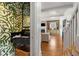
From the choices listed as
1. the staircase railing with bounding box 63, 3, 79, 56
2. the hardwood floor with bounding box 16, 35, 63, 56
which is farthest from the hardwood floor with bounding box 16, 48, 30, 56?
the staircase railing with bounding box 63, 3, 79, 56

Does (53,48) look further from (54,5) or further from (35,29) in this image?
(54,5)

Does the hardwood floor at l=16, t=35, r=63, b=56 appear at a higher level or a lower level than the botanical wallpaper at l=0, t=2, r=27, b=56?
lower

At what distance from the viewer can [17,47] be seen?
1.27m

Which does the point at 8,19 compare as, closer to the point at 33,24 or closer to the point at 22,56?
the point at 33,24

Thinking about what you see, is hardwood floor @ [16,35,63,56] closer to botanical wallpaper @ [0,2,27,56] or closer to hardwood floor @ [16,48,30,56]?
hardwood floor @ [16,48,30,56]

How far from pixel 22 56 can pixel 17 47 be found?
0.29 feet

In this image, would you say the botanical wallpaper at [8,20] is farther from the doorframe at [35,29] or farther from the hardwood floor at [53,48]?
the hardwood floor at [53,48]

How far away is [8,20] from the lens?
4.16ft

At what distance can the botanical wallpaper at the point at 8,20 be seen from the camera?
1266 mm

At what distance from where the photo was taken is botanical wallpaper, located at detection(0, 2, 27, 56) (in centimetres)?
127

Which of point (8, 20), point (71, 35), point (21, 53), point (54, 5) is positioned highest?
point (54, 5)

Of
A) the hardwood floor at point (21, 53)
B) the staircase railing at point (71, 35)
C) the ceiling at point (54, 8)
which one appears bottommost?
the hardwood floor at point (21, 53)

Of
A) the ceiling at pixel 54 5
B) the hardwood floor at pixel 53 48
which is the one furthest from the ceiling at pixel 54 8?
the hardwood floor at pixel 53 48

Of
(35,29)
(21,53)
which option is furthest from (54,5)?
(21,53)
